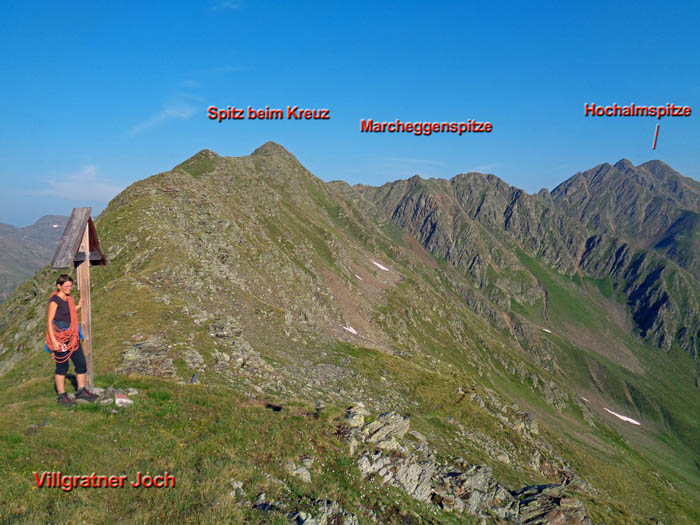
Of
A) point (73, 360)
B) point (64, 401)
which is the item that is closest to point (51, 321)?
point (73, 360)

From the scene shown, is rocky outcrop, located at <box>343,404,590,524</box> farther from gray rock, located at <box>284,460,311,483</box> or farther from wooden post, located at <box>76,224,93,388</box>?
wooden post, located at <box>76,224,93,388</box>

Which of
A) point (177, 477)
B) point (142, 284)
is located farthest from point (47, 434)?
point (142, 284)

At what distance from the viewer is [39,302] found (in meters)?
44.4

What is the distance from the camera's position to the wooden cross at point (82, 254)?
51.2 ft

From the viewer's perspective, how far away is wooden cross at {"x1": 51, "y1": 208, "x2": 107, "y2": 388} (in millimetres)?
15591

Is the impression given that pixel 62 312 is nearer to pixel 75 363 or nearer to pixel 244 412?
pixel 75 363

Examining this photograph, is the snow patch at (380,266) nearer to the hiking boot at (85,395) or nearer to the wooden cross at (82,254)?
the wooden cross at (82,254)

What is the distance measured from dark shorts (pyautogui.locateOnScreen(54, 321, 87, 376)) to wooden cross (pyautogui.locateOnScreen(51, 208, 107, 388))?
19 centimetres

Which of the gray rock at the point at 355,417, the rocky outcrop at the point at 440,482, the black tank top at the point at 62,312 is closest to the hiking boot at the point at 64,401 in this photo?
the black tank top at the point at 62,312

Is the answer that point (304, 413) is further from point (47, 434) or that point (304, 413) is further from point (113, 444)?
point (47, 434)

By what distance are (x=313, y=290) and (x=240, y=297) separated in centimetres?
4077

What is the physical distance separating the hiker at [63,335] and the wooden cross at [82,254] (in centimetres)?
37

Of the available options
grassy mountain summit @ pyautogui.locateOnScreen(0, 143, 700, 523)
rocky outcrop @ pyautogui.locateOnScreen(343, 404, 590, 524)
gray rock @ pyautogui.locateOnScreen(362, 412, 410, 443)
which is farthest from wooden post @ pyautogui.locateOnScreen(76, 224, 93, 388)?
gray rock @ pyautogui.locateOnScreen(362, 412, 410, 443)

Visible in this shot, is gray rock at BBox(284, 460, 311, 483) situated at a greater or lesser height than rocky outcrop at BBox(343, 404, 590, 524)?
greater
